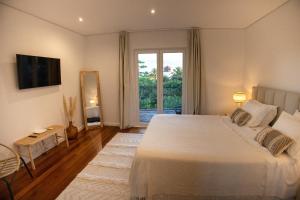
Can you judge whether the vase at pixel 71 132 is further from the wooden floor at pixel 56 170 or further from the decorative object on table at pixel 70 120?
the wooden floor at pixel 56 170

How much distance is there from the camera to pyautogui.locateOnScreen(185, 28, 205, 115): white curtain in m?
4.56

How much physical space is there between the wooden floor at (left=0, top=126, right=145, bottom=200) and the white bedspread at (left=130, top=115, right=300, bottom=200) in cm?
120

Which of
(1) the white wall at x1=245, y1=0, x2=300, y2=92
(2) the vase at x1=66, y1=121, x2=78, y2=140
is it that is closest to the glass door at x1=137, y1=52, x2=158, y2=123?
(2) the vase at x1=66, y1=121, x2=78, y2=140

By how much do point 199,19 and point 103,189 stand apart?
3445mm

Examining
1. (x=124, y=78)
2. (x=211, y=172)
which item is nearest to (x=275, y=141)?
(x=211, y=172)

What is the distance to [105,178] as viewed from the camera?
2680 mm

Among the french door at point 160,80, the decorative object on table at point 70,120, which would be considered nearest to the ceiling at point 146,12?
the french door at point 160,80

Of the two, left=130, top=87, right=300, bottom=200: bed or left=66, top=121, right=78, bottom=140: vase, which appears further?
left=66, top=121, right=78, bottom=140: vase

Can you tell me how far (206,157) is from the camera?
6.57 feet

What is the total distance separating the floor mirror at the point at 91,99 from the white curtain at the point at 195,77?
232 centimetres

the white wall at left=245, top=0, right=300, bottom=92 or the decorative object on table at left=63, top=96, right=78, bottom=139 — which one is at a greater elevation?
the white wall at left=245, top=0, right=300, bottom=92

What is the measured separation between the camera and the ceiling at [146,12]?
295 centimetres

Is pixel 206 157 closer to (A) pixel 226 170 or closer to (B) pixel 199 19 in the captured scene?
(A) pixel 226 170

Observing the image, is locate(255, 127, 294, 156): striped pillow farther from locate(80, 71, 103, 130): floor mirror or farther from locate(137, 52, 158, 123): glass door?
locate(80, 71, 103, 130): floor mirror
